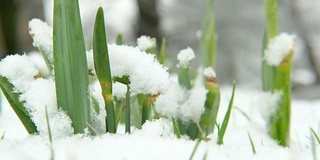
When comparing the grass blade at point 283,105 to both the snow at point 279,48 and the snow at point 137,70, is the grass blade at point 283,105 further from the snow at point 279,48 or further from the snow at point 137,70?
the snow at point 137,70

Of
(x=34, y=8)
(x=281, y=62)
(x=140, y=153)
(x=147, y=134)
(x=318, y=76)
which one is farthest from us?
(x=318, y=76)

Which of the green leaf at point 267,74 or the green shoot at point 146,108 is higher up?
the green leaf at point 267,74

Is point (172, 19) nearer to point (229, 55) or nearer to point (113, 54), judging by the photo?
point (229, 55)

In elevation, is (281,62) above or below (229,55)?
below

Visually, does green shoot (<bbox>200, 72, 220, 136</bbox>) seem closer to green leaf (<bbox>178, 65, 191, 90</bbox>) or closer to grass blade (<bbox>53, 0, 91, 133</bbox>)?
green leaf (<bbox>178, 65, 191, 90</bbox>)

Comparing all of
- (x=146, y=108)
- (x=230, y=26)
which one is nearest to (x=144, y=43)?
(x=146, y=108)

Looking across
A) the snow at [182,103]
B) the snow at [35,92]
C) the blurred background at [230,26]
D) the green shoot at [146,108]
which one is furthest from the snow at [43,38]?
the blurred background at [230,26]

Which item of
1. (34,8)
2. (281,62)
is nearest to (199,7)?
(34,8)
